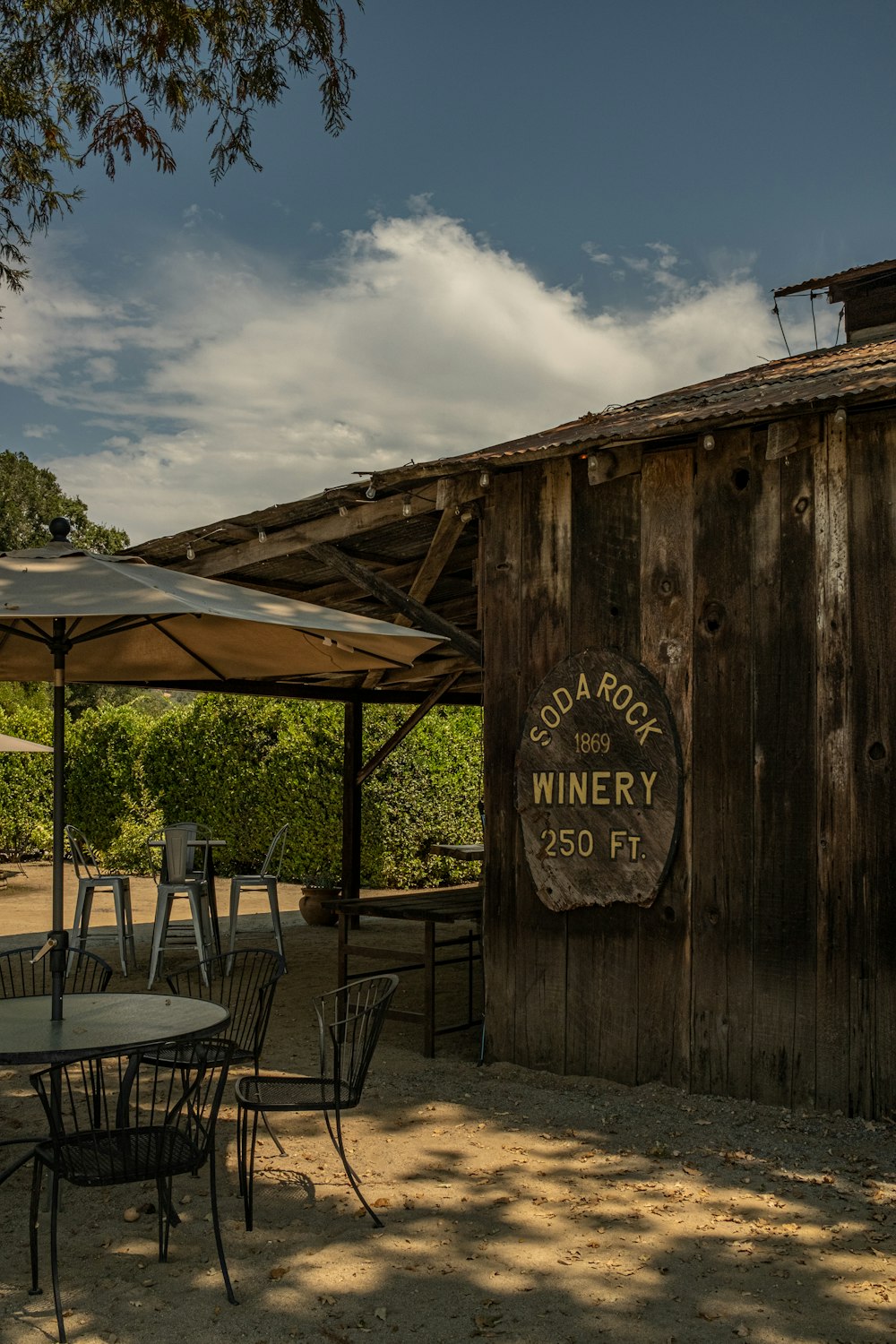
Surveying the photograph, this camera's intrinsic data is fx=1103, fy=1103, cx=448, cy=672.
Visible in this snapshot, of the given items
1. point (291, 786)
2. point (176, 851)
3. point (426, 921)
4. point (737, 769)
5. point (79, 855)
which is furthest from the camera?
point (291, 786)

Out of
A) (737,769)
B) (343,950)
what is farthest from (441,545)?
(343,950)

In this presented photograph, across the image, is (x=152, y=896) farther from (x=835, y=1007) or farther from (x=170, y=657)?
(x=835, y=1007)

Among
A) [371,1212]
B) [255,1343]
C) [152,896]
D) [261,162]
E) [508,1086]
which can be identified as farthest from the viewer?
[152,896]

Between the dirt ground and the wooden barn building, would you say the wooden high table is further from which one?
the dirt ground

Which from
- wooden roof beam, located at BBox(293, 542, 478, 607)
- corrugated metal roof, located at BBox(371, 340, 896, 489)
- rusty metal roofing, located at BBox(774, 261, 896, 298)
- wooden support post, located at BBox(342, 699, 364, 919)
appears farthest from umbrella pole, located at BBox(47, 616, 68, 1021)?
wooden support post, located at BBox(342, 699, 364, 919)

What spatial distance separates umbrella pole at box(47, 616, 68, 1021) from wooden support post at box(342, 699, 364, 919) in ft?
22.1

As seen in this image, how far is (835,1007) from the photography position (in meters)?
4.57

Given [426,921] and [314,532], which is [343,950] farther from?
[314,532]

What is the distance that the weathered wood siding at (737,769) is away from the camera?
459 centimetres

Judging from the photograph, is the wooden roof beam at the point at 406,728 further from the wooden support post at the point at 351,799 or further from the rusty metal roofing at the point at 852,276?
the rusty metal roofing at the point at 852,276

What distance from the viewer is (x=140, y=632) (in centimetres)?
503

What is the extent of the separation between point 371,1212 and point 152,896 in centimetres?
1021

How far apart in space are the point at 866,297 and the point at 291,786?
9.32 metres

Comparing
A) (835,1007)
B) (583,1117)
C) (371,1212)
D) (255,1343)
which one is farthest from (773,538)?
(255,1343)
